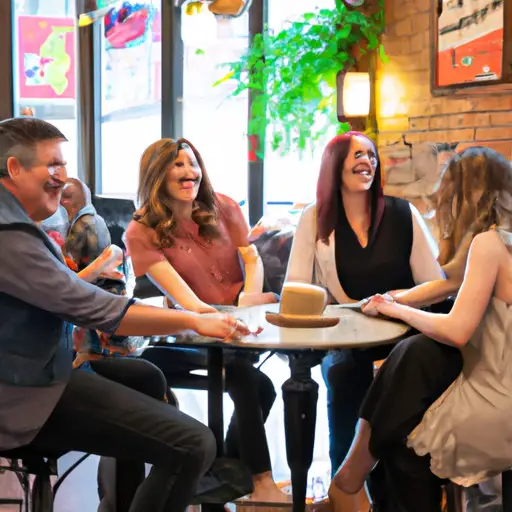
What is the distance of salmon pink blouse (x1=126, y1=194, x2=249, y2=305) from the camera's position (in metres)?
2.51

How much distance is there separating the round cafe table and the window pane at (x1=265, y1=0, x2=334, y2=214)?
3.62 m

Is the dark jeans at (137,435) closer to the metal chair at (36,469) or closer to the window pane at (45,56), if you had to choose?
the metal chair at (36,469)

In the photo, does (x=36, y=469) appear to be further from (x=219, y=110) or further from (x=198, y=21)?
(x=219, y=110)

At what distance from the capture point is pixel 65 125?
25.2 ft

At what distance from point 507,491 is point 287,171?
4.39m

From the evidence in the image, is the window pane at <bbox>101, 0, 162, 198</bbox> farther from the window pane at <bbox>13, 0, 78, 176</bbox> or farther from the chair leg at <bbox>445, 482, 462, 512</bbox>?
the chair leg at <bbox>445, 482, 462, 512</bbox>

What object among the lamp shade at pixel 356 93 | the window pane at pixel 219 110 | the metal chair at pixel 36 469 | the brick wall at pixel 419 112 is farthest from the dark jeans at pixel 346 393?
the window pane at pixel 219 110

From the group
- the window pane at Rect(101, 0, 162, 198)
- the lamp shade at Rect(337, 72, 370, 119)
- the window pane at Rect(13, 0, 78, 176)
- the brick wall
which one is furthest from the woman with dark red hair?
the window pane at Rect(13, 0, 78, 176)

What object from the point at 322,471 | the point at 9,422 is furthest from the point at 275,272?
the point at 9,422

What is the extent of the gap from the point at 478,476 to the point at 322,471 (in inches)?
49.1

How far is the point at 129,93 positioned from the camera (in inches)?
282

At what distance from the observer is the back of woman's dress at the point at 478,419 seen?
72.8 inches

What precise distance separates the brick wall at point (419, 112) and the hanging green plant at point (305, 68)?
0.73ft

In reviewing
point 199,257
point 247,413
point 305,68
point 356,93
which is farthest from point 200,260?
point 305,68
